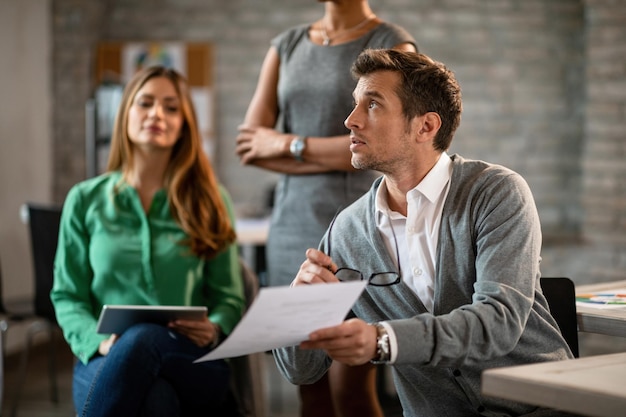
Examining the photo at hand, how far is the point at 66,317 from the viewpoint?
2.50 meters

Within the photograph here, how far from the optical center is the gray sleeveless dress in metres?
2.48

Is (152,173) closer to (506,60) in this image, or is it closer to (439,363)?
(439,363)

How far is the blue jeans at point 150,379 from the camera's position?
2.14 meters

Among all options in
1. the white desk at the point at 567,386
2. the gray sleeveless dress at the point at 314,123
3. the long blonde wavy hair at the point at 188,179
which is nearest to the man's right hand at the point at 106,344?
the long blonde wavy hair at the point at 188,179

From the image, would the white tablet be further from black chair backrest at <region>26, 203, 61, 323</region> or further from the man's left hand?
black chair backrest at <region>26, 203, 61, 323</region>

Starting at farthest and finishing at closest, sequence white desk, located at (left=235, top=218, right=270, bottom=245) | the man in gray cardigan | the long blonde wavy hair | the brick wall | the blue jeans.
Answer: the brick wall
white desk, located at (left=235, top=218, right=270, bottom=245)
the long blonde wavy hair
the blue jeans
the man in gray cardigan

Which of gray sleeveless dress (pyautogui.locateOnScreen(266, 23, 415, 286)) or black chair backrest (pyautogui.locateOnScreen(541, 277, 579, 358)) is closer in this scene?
black chair backrest (pyautogui.locateOnScreen(541, 277, 579, 358))

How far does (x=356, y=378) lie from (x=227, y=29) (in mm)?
4027

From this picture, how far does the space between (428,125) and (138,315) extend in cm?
91

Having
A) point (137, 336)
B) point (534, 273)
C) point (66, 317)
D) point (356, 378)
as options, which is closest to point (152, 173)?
point (66, 317)

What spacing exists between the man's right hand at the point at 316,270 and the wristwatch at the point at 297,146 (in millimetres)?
799

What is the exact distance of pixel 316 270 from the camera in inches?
67.4

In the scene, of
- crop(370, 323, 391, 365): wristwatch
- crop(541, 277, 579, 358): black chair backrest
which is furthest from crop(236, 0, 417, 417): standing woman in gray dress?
crop(370, 323, 391, 365): wristwatch

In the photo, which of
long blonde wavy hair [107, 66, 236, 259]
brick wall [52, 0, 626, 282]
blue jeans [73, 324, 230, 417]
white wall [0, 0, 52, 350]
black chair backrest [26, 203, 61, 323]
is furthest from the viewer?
brick wall [52, 0, 626, 282]
